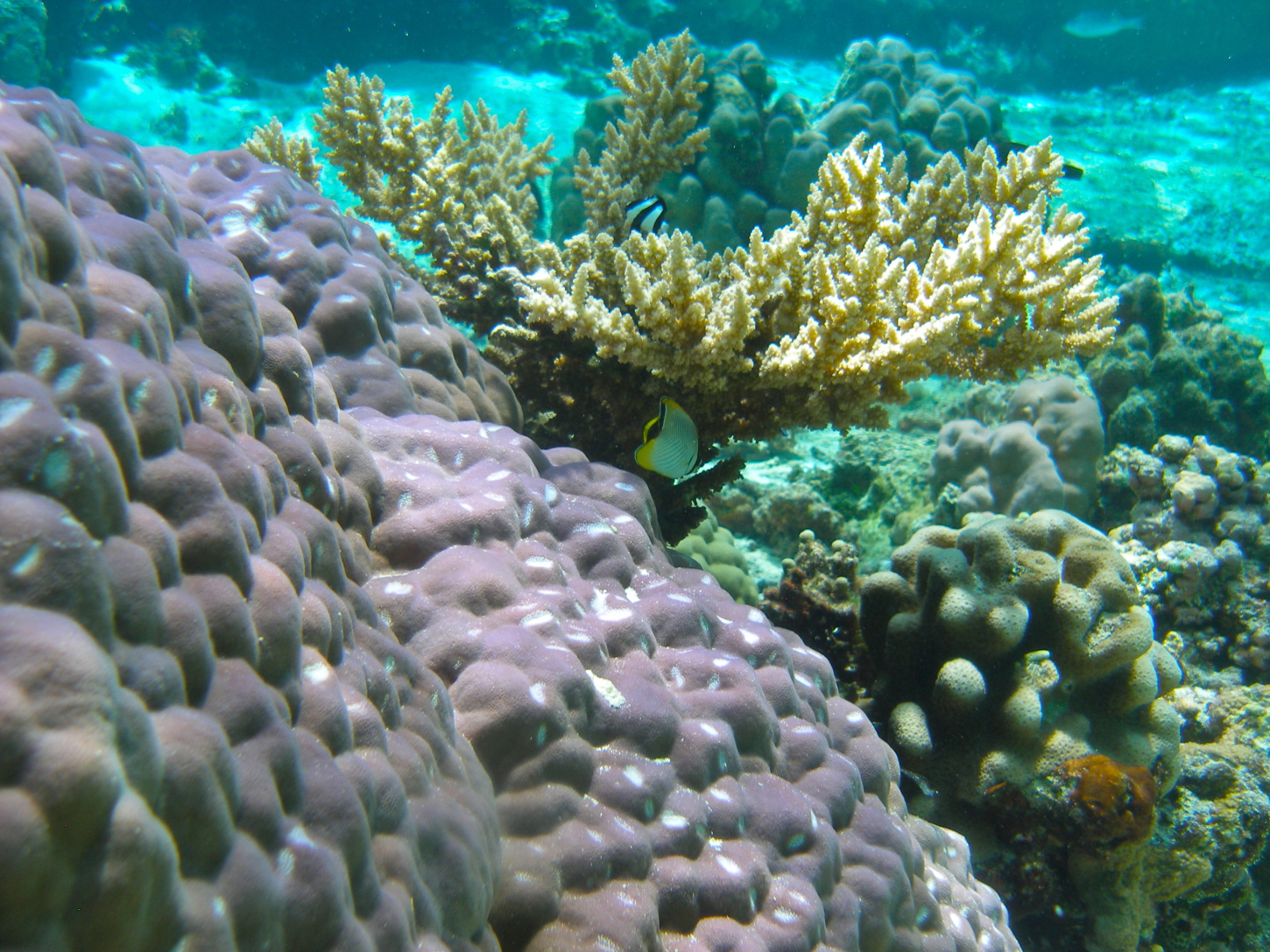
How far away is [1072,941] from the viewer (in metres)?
3.71

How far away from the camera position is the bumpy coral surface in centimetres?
364

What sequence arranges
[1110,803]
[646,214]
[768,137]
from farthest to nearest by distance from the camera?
[768,137] → [646,214] → [1110,803]

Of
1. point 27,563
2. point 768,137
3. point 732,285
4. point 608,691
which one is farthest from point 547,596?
point 768,137

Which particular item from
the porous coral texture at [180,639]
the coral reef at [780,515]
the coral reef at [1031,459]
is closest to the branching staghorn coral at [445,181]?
the porous coral texture at [180,639]

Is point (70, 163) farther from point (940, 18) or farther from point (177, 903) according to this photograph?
point (940, 18)

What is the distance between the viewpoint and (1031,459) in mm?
6957

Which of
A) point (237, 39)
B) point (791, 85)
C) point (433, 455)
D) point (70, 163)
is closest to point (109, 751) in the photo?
point (70, 163)

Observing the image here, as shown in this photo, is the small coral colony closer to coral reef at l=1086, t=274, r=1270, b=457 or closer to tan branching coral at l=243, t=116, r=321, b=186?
tan branching coral at l=243, t=116, r=321, b=186

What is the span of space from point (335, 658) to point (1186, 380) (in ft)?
32.0

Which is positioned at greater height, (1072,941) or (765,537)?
(765,537)

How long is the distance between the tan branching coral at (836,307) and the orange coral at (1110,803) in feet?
6.87

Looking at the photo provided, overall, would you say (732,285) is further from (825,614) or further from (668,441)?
(825,614)

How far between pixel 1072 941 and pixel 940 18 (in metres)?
27.2

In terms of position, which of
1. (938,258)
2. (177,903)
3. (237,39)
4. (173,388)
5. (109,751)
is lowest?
(177,903)
